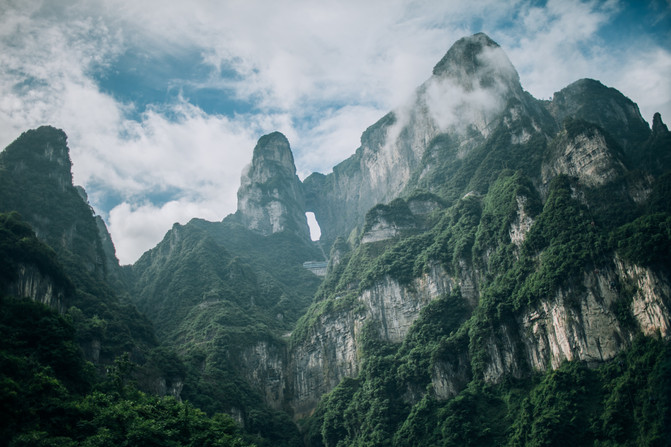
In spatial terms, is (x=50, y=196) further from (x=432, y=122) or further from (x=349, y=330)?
(x=432, y=122)

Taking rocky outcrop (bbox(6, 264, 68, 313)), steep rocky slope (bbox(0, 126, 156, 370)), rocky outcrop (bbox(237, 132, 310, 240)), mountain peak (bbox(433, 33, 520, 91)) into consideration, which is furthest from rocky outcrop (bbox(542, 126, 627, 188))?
rocky outcrop (bbox(237, 132, 310, 240))

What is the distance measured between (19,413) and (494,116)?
117 metres

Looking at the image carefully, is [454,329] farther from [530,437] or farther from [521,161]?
[521,161]

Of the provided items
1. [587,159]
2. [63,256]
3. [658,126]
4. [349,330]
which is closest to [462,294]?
[349,330]

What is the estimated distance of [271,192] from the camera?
17888 cm

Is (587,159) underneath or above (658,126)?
underneath

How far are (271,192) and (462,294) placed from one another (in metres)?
111

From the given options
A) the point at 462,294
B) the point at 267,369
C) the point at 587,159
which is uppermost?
the point at 587,159

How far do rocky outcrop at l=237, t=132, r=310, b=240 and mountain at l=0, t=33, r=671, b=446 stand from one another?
36274 mm

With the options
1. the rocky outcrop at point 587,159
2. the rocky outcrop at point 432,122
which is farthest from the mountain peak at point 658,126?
A: the rocky outcrop at point 432,122

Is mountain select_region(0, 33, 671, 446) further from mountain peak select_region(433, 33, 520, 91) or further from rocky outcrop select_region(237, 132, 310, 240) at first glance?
rocky outcrop select_region(237, 132, 310, 240)

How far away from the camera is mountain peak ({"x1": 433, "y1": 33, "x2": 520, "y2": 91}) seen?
425 feet

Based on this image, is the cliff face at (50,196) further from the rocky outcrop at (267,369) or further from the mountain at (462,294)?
the rocky outcrop at (267,369)

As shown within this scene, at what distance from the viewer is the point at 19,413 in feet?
104
